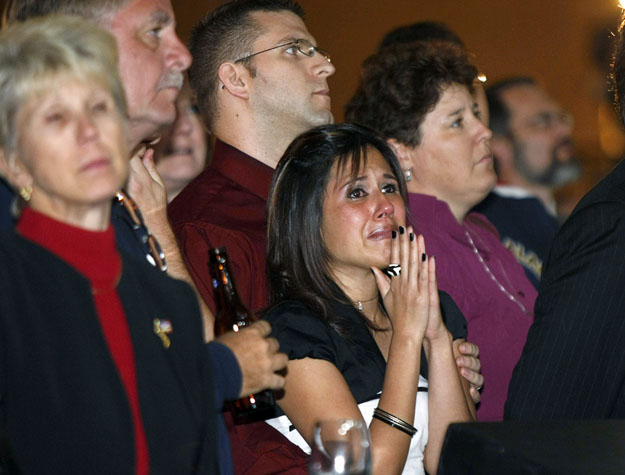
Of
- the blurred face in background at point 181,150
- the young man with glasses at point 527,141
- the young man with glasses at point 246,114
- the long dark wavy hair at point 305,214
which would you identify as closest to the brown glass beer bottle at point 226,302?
the long dark wavy hair at point 305,214

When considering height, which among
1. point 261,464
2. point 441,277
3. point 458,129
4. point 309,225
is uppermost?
point 458,129

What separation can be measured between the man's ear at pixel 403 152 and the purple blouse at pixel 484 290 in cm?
10

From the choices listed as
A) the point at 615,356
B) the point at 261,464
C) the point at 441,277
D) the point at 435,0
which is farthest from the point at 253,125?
the point at 435,0

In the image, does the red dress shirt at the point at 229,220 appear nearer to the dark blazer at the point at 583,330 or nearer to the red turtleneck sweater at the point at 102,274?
the dark blazer at the point at 583,330

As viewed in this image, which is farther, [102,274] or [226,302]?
[226,302]

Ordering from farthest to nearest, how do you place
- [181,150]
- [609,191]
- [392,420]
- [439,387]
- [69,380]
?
[181,150], [439,387], [392,420], [609,191], [69,380]

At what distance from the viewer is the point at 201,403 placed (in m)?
1.40

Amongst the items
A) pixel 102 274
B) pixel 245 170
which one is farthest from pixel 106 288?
pixel 245 170

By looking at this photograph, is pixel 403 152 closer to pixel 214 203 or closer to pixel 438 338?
pixel 214 203

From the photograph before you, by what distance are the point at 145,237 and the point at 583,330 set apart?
0.82m

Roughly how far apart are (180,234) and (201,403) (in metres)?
1.04

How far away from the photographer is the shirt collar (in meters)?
2.64

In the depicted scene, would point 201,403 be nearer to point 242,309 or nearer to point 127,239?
point 127,239

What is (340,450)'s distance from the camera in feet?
3.99
